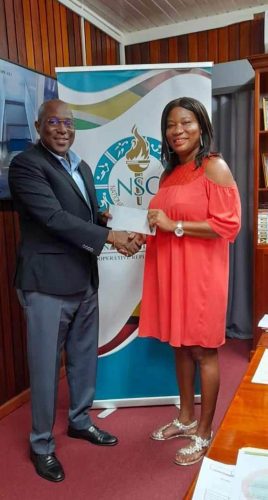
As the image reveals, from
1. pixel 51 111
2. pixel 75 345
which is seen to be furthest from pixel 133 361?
pixel 51 111

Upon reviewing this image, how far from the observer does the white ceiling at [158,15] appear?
10.2 ft

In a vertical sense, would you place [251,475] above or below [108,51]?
below

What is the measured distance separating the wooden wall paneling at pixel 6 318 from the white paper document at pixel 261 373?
158 cm

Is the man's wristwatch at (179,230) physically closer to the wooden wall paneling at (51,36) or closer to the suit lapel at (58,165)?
the suit lapel at (58,165)

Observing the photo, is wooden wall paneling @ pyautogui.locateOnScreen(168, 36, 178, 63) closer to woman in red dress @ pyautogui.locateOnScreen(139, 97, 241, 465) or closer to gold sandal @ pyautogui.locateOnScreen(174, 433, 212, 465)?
woman in red dress @ pyautogui.locateOnScreen(139, 97, 241, 465)

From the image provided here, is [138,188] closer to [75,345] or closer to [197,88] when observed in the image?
[197,88]

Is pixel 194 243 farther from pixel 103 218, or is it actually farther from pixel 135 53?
pixel 135 53

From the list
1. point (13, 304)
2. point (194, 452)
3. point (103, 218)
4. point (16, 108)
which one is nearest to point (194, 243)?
point (103, 218)

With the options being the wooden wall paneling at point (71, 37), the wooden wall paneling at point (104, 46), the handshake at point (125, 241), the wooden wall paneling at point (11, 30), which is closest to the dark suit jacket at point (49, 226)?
the handshake at point (125, 241)

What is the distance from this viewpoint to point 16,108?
2.38 m

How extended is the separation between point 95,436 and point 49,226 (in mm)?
1079

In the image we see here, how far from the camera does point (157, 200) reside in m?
1.84

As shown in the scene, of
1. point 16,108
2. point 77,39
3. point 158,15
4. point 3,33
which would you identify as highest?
point 158,15

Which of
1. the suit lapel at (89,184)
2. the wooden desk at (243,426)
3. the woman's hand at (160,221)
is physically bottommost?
the wooden desk at (243,426)
